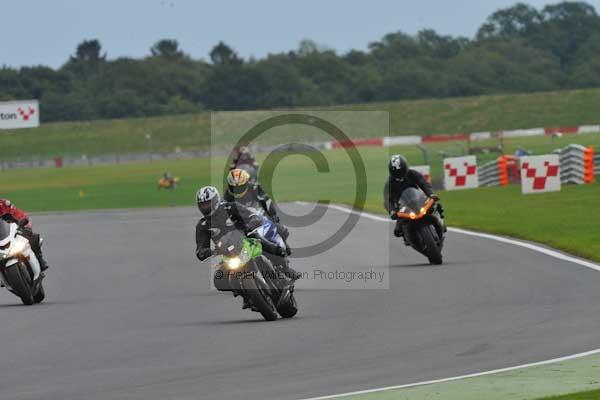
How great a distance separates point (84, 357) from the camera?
485 inches

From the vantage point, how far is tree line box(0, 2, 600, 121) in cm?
13950

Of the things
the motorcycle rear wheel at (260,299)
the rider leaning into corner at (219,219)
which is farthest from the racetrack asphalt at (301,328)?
the rider leaning into corner at (219,219)

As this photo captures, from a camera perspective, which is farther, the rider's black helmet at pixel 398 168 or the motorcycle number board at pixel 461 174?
the motorcycle number board at pixel 461 174

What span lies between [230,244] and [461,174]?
29.8 meters

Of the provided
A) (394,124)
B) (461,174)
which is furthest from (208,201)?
(394,124)

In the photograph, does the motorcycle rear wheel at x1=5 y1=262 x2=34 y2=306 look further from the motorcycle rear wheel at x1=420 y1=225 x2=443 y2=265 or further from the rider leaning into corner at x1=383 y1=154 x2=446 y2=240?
the motorcycle rear wheel at x1=420 y1=225 x2=443 y2=265

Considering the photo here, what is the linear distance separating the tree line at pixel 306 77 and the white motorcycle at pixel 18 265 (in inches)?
4201

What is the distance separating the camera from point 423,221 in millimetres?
20125

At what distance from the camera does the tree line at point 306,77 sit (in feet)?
458

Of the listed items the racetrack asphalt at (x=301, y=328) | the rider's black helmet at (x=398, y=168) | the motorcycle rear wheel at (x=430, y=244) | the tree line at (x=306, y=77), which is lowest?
the racetrack asphalt at (x=301, y=328)

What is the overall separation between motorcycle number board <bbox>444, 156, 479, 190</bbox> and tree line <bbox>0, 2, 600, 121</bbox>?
276 ft

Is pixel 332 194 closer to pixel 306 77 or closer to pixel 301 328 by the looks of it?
pixel 301 328

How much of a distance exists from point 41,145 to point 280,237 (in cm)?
9966

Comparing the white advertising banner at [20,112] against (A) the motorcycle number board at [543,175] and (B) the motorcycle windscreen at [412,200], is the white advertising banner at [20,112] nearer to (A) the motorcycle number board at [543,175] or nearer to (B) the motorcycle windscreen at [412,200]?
(A) the motorcycle number board at [543,175]
